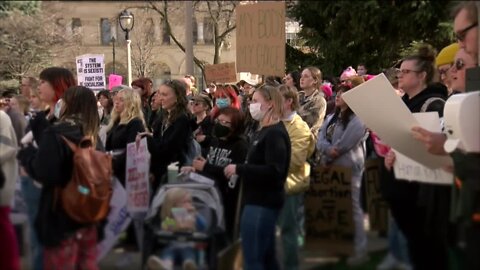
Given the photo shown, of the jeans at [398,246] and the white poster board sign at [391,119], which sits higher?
the white poster board sign at [391,119]

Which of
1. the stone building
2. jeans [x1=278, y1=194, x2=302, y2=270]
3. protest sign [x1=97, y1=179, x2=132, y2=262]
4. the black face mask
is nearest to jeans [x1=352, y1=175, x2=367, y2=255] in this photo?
jeans [x1=278, y1=194, x2=302, y2=270]

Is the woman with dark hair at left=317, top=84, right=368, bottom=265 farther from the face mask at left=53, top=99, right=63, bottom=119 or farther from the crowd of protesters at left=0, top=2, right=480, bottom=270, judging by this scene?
the face mask at left=53, top=99, right=63, bottom=119

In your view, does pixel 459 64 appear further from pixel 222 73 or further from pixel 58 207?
pixel 222 73

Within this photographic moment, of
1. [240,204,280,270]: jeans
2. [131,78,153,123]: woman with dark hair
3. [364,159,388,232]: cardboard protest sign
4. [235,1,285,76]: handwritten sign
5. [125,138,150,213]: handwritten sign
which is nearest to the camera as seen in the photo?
[364,159,388,232]: cardboard protest sign

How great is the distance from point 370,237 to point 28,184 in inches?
97.2

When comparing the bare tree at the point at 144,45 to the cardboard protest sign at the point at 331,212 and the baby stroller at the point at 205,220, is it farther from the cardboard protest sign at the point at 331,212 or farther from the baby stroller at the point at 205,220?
the cardboard protest sign at the point at 331,212

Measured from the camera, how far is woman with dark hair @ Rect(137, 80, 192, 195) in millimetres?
6694

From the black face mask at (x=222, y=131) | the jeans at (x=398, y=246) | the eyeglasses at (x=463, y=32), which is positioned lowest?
the jeans at (x=398, y=246)

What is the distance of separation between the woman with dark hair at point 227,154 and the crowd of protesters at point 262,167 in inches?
0.4

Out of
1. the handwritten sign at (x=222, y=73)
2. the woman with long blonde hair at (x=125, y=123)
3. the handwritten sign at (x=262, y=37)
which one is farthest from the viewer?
the handwritten sign at (x=222, y=73)

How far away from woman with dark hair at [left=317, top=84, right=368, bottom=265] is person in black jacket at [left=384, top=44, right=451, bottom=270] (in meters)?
0.31

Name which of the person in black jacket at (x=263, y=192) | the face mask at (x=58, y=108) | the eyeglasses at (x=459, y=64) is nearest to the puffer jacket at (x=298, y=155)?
the person in black jacket at (x=263, y=192)

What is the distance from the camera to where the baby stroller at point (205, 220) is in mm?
5316

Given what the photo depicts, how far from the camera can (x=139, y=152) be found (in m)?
6.42
